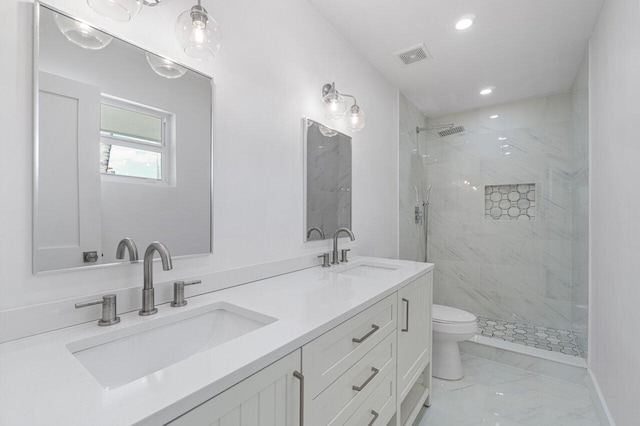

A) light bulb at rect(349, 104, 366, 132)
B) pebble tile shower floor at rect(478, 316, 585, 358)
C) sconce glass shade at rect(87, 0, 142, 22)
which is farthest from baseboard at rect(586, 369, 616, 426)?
sconce glass shade at rect(87, 0, 142, 22)

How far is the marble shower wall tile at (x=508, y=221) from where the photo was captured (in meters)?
2.97

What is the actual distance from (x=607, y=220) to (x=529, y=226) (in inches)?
61.1

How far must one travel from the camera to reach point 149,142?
1073 millimetres

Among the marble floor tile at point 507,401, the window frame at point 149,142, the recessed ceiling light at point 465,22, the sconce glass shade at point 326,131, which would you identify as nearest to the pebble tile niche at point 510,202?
the marble floor tile at point 507,401

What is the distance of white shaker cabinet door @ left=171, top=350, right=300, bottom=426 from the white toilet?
176cm

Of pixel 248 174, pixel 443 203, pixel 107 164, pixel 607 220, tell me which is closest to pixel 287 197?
pixel 248 174

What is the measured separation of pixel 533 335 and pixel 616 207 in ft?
6.10

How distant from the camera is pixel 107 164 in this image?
37.4 inches

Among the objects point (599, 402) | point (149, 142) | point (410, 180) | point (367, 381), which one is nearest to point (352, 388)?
point (367, 381)

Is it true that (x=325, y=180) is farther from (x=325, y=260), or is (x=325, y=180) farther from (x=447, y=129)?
(x=447, y=129)

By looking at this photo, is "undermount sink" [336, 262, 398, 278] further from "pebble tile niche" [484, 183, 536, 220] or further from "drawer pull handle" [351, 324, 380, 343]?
"pebble tile niche" [484, 183, 536, 220]

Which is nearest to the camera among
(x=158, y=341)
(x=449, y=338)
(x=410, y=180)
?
(x=158, y=341)

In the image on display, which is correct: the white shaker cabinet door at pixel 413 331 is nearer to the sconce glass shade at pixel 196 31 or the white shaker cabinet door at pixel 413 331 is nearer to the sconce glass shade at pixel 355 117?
the sconce glass shade at pixel 355 117

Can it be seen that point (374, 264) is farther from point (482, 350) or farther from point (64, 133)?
point (64, 133)
